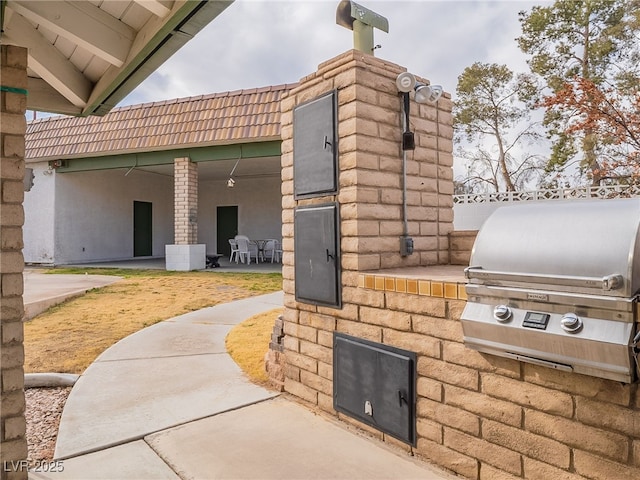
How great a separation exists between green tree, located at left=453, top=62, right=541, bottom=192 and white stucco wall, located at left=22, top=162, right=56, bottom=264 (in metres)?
14.3

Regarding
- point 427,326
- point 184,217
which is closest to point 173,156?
point 184,217

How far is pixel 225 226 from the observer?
1659 centimetres

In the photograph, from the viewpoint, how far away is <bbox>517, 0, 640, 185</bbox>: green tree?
1117 cm

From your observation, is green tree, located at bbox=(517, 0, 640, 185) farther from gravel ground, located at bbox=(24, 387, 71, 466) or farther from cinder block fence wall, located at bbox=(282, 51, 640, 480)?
gravel ground, located at bbox=(24, 387, 71, 466)

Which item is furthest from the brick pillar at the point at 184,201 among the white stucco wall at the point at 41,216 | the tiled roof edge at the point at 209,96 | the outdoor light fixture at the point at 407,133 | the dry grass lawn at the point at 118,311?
the outdoor light fixture at the point at 407,133

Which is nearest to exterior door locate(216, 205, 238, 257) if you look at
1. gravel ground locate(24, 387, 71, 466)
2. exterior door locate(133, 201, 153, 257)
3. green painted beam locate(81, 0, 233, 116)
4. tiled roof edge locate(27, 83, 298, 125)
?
exterior door locate(133, 201, 153, 257)

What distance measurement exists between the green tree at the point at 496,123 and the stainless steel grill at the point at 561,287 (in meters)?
14.8

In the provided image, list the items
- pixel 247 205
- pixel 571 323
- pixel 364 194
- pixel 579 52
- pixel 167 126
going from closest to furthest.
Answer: pixel 571 323 < pixel 364 194 < pixel 167 126 < pixel 579 52 < pixel 247 205

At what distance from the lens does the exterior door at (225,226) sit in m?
16.4

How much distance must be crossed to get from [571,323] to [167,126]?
36.0ft

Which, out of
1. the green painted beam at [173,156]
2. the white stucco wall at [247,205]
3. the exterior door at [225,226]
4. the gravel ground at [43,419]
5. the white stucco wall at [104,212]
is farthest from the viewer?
the exterior door at [225,226]

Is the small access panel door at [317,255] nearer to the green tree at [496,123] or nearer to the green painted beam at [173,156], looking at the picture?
the green painted beam at [173,156]

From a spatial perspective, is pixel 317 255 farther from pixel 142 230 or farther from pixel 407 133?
pixel 142 230

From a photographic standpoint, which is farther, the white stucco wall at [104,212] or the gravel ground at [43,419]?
the white stucco wall at [104,212]
